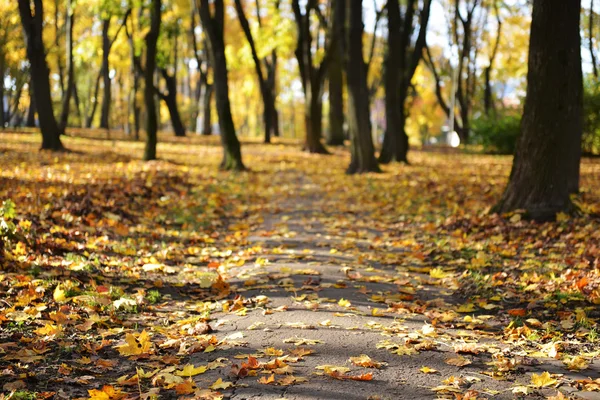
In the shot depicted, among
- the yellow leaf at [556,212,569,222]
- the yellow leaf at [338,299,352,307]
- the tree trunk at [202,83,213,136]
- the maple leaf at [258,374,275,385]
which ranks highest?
the tree trunk at [202,83,213,136]

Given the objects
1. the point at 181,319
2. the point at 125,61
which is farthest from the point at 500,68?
the point at 181,319

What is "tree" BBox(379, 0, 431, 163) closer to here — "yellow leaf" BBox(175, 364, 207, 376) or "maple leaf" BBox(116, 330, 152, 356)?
"maple leaf" BBox(116, 330, 152, 356)

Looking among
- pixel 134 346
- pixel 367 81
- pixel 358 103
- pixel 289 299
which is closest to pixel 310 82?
pixel 367 81

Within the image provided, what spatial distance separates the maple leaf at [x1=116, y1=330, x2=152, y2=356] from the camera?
3.96 metres

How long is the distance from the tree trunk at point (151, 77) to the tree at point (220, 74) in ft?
5.23

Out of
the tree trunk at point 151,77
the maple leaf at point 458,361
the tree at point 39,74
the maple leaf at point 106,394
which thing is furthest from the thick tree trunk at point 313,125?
the maple leaf at point 106,394

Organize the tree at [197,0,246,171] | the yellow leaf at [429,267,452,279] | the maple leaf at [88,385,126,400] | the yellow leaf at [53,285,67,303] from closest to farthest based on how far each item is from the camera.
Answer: the maple leaf at [88,385,126,400]
the yellow leaf at [53,285,67,303]
the yellow leaf at [429,267,452,279]
the tree at [197,0,246,171]

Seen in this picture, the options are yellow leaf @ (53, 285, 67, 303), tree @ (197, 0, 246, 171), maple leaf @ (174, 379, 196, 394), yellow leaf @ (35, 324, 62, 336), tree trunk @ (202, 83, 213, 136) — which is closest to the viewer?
maple leaf @ (174, 379, 196, 394)

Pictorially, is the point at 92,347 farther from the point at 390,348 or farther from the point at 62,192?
the point at 62,192

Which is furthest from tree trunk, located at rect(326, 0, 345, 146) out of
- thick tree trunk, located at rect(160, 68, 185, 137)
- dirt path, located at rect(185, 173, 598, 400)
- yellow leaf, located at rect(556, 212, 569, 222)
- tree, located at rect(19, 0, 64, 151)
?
dirt path, located at rect(185, 173, 598, 400)

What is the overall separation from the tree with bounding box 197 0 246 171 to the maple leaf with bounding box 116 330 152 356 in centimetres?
1251

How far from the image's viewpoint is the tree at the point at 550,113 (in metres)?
7.89

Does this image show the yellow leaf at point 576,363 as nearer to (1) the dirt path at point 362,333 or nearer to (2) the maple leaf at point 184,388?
(1) the dirt path at point 362,333

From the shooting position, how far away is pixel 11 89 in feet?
132
